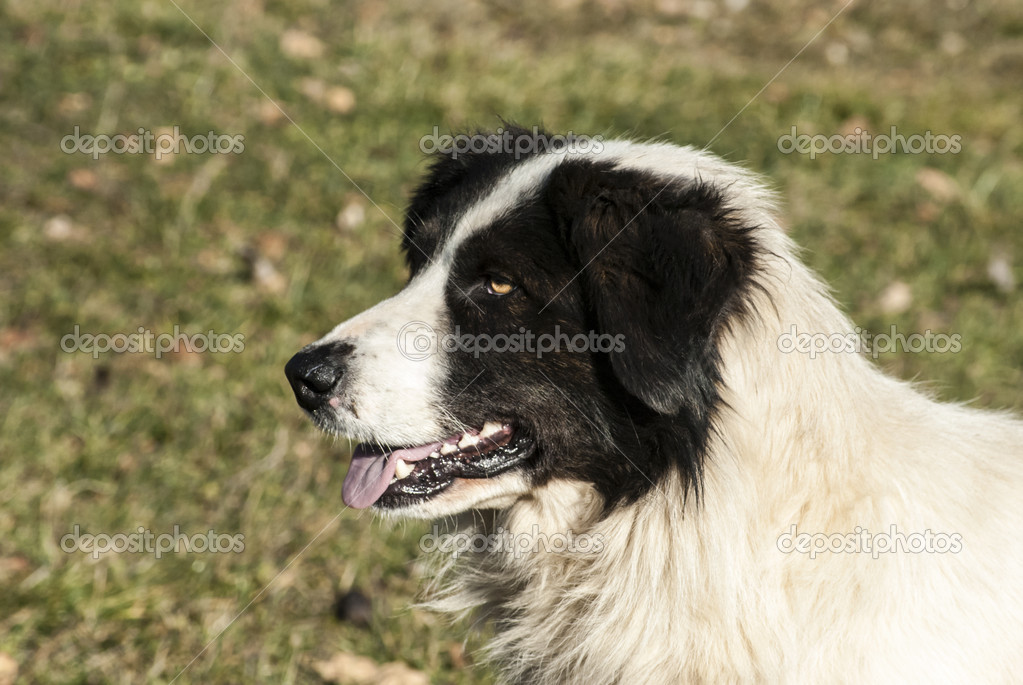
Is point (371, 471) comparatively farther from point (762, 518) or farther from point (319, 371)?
point (762, 518)

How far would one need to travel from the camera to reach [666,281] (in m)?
2.36

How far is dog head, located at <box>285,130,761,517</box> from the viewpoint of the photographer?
241cm

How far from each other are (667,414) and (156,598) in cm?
214

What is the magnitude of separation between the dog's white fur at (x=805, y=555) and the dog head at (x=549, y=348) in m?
0.10

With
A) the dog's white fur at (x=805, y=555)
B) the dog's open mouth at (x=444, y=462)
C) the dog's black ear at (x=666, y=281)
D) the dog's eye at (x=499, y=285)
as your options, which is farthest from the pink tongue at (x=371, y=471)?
the dog's black ear at (x=666, y=281)

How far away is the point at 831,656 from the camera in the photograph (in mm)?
2391

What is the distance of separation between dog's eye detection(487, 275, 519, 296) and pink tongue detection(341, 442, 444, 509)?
439mm

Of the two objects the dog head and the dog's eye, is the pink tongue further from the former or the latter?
the dog's eye

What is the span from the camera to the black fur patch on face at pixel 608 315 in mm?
2379

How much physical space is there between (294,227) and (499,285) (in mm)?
3453

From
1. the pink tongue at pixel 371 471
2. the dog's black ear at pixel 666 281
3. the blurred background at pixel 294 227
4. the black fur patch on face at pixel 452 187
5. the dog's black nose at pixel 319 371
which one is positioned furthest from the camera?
the blurred background at pixel 294 227

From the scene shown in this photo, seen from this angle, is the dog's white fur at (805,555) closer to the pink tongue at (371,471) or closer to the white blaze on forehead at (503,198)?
the white blaze on forehead at (503,198)

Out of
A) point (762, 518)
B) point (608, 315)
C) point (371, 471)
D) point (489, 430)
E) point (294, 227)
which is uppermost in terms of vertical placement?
→ point (608, 315)

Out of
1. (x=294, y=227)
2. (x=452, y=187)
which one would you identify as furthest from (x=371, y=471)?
(x=294, y=227)
